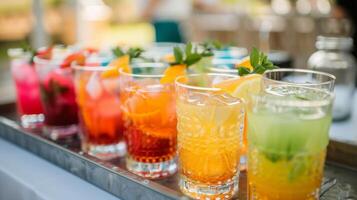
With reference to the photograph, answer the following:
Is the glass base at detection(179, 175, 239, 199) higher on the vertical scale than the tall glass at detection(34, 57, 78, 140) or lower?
lower

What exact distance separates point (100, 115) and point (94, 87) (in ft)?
0.26

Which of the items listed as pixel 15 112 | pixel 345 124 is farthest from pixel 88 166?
pixel 345 124

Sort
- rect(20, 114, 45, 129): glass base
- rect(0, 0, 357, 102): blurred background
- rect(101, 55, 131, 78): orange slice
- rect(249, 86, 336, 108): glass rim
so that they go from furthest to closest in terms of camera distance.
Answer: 1. rect(0, 0, 357, 102): blurred background
2. rect(20, 114, 45, 129): glass base
3. rect(101, 55, 131, 78): orange slice
4. rect(249, 86, 336, 108): glass rim

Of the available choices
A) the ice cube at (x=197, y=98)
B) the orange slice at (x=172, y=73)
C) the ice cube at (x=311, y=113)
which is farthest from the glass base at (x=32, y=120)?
the ice cube at (x=311, y=113)

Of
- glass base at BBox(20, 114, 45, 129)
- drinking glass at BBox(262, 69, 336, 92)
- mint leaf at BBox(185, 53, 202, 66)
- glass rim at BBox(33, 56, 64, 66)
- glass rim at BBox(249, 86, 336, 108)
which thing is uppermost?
mint leaf at BBox(185, 53, 202, 66)

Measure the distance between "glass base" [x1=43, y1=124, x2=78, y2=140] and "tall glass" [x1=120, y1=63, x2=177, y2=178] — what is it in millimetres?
269

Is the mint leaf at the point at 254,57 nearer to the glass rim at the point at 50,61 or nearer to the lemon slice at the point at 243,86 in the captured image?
the lemon slice at the point at 243,86

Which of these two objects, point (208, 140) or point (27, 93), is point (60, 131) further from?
point (208, 140)

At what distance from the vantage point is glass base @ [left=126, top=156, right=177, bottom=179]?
0.99 m

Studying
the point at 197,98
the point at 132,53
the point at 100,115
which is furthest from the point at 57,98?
the point at 197,98

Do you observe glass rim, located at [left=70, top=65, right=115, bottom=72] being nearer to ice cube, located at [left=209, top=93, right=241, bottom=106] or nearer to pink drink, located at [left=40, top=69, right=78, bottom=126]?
pink drink, located at [left=40, top=69, right=78, bottom=126]

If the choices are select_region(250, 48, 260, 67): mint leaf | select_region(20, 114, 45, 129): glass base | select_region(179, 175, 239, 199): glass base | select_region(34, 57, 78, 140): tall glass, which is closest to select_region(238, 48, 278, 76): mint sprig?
select_region(250, 48, 260, 67): mint leaf

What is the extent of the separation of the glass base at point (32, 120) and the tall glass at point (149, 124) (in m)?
0.42

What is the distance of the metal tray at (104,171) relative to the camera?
2.77ft
